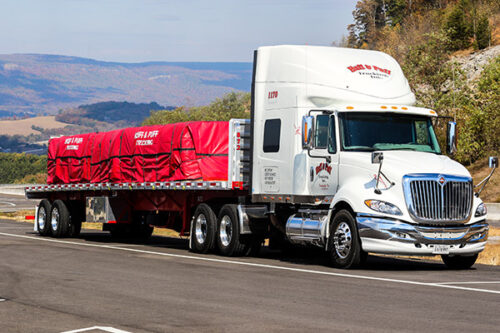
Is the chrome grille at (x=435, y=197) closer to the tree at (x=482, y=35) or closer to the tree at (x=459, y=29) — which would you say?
the tree at (x=482, y=35)

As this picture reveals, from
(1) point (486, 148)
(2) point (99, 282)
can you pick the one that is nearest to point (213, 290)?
(2) point (99, 282)

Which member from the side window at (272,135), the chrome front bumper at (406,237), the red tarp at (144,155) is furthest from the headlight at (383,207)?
the red tarp at (144,155)

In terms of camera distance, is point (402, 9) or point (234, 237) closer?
point (234, 237)

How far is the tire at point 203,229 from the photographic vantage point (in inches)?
755

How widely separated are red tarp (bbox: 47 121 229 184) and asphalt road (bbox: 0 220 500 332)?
2.70m

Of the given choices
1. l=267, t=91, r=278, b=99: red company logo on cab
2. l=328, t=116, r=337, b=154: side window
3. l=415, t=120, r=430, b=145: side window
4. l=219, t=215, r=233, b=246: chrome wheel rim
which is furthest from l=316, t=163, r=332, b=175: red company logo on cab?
l=219, t=215, r=233, b=246: chrome wheel rim

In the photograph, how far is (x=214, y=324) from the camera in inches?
354

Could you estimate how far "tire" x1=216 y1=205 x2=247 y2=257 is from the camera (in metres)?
18.5

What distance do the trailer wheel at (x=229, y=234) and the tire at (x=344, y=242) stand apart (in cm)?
294

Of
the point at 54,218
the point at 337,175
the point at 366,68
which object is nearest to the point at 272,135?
the point at 337,175

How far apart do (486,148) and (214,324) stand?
4871 centimetres

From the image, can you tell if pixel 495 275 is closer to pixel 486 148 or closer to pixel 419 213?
pixel 419 213

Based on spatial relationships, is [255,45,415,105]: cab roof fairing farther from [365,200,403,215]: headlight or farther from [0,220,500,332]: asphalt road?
[0,220,500,332]: asphalt road

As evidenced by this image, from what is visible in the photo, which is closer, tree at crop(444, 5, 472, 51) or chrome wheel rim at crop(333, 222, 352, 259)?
chrome wheel rim at crop(333, 222, 352, 259)
